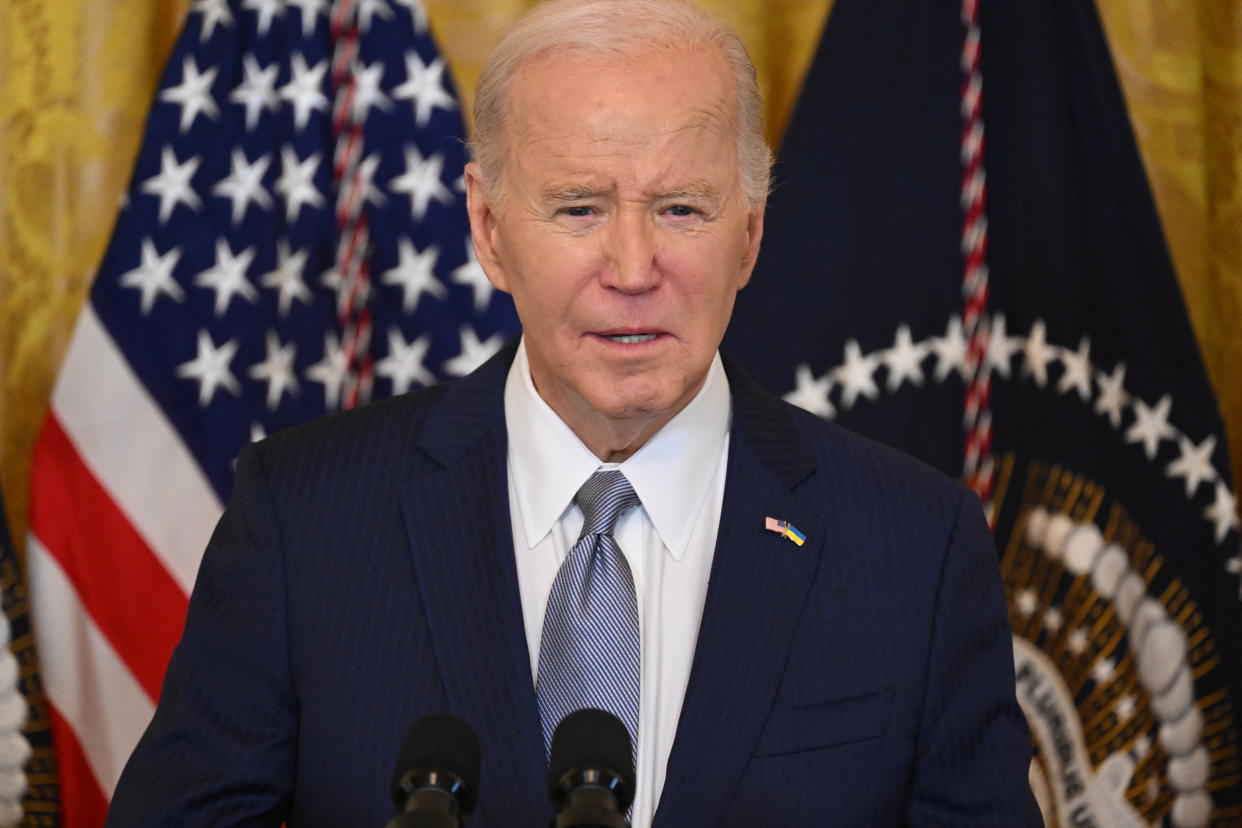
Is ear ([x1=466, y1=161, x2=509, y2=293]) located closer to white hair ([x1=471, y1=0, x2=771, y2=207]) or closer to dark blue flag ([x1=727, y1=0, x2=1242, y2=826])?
white hair ([x1=471, y1=0, x2=771, y2=207])

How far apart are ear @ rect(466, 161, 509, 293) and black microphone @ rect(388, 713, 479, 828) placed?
0.85 m

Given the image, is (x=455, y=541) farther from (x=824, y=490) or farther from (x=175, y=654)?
(x=824, y=490)

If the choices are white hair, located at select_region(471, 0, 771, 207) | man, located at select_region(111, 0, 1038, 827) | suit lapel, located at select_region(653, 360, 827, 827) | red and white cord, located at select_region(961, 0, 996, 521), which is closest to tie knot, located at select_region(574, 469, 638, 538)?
man, located at select_region(111, 0, 1038, 827)

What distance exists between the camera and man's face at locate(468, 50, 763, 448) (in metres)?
1.55

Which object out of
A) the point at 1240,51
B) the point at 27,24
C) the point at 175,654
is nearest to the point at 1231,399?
the point at 1240,51

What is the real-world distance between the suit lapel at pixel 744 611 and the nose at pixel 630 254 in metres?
0.31

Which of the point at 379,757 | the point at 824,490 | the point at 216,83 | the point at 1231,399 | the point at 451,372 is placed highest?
the point at 216,83

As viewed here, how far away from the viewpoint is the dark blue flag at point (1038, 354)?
2.81 metres

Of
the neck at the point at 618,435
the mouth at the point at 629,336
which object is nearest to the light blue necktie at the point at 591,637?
the neck at the point at 618,435

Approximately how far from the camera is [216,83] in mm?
2730

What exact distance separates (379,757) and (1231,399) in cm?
220

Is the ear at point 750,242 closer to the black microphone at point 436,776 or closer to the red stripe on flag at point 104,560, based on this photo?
the black microphone at point 436,776

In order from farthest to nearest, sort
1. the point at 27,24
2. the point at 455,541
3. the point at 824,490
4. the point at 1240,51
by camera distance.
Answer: the point at 1240,51, the point at 27,24, the point at 824,490, the point at 455,541

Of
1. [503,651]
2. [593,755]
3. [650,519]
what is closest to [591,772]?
[593,755]
